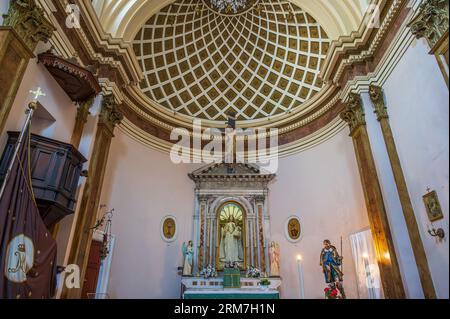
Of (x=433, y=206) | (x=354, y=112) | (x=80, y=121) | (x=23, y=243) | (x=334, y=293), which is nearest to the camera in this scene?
(x=23, y=243)

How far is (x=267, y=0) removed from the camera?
1146 cm

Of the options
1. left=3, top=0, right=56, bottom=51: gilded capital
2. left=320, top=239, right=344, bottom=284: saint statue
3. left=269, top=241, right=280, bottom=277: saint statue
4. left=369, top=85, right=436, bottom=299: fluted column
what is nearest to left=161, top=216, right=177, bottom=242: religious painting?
left=269, top=241, right=280, bottom=277: saint statue

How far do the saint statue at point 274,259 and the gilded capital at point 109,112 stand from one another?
269 inches

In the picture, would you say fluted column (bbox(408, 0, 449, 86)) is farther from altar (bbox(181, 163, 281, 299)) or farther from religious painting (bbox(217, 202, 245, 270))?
religious painting (bbox(217, 202, 245, 270))

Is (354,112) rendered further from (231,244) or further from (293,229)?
(231,244)

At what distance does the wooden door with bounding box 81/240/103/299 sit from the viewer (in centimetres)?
744

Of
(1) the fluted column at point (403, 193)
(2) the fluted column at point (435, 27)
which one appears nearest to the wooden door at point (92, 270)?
(1) the fluted column at point (403, 193)

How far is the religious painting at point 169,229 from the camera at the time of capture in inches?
414

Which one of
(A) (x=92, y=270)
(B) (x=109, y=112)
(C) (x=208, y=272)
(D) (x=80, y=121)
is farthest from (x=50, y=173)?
(C) (x=208, y=272)

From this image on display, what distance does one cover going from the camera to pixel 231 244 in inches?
436

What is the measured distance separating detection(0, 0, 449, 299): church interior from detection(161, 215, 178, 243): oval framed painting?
0.05 m

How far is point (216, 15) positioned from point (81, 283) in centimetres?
1108

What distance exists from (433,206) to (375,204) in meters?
1.87
